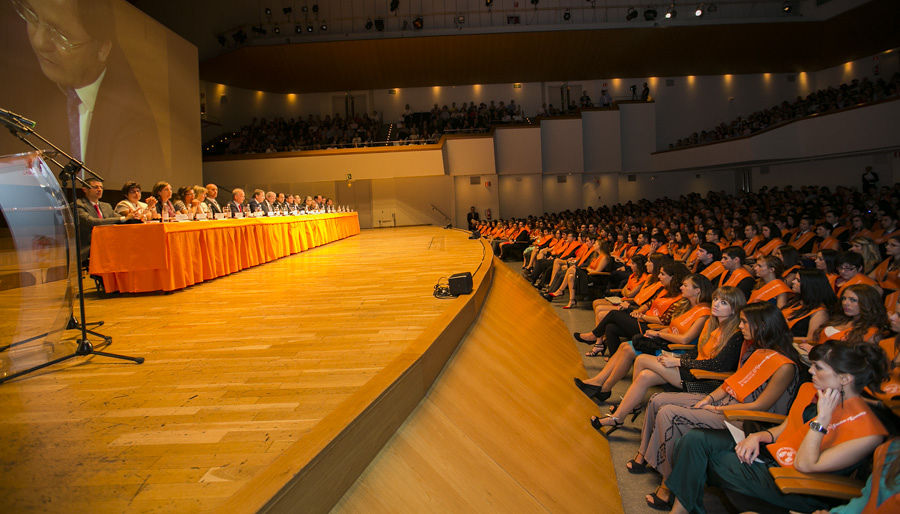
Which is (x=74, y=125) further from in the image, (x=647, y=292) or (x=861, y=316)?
(x=861, y=316)

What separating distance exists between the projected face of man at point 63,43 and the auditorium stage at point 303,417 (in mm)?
6791

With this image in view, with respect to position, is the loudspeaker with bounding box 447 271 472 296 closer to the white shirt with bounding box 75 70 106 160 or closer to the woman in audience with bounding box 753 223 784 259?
the woman in audience with bounding box 753 223 784 259

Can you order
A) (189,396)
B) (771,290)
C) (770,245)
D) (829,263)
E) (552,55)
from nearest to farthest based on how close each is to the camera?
(189,396)
(771,290)
(829,263)
(770,245)
(552,55)

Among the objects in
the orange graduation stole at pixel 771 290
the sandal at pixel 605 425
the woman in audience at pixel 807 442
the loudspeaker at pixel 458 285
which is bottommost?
the sandal at pixel 605 425

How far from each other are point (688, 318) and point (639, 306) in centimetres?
126

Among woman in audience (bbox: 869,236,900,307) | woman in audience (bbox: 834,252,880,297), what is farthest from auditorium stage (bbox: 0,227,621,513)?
woman in audience (bbox: 869,236,900,307)

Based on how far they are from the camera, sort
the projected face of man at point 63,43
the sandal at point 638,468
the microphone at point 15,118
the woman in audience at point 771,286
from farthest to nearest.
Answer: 1. the projected face of man at point 63,43
2. the woman in audience at point 771,286
3. the sandal at point 638,468
4. the microphone at point 15,118

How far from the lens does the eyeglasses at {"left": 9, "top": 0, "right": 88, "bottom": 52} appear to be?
7.93 meters

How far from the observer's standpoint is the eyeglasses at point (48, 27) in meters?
7.93

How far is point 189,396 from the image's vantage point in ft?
7.40

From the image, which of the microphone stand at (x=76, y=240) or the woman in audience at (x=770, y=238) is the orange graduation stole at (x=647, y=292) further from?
the microphone stand at (x=76, y=240)

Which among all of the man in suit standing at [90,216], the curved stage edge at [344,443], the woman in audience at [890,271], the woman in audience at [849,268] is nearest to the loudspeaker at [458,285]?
the curved stage edge at [344,443]

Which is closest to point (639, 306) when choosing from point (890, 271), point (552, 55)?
point (890, 271)

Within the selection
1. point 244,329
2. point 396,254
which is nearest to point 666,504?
point 244,329
